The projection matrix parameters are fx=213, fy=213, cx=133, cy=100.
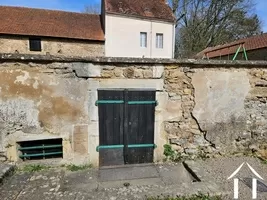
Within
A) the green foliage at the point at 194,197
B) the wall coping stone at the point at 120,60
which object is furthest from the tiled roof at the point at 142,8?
the green foliage at the point at 194,197

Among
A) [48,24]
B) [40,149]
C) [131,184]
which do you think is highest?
[48,24]

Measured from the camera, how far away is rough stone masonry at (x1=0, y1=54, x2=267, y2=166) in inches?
143

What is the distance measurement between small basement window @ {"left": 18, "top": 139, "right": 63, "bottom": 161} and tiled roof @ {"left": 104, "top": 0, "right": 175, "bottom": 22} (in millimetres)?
17098

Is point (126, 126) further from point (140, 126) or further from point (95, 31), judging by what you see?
point (95, 31)

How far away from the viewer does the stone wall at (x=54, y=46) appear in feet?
57.3

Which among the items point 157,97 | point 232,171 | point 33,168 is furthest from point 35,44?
point 232,171

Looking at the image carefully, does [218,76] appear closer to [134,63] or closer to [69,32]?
[134,63]

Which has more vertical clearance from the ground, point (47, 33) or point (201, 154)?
point (47, 33)

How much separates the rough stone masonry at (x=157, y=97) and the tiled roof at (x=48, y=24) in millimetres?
15929

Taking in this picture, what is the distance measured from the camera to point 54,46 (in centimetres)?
1839

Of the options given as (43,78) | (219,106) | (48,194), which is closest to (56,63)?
(43,78)

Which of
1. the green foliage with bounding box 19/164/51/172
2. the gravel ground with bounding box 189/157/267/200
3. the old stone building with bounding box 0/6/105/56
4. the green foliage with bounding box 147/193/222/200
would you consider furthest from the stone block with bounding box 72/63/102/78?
the old stone building with bounding box 0/6/105/56

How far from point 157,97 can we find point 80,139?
1.62 m

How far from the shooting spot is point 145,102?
3996 millimetres
